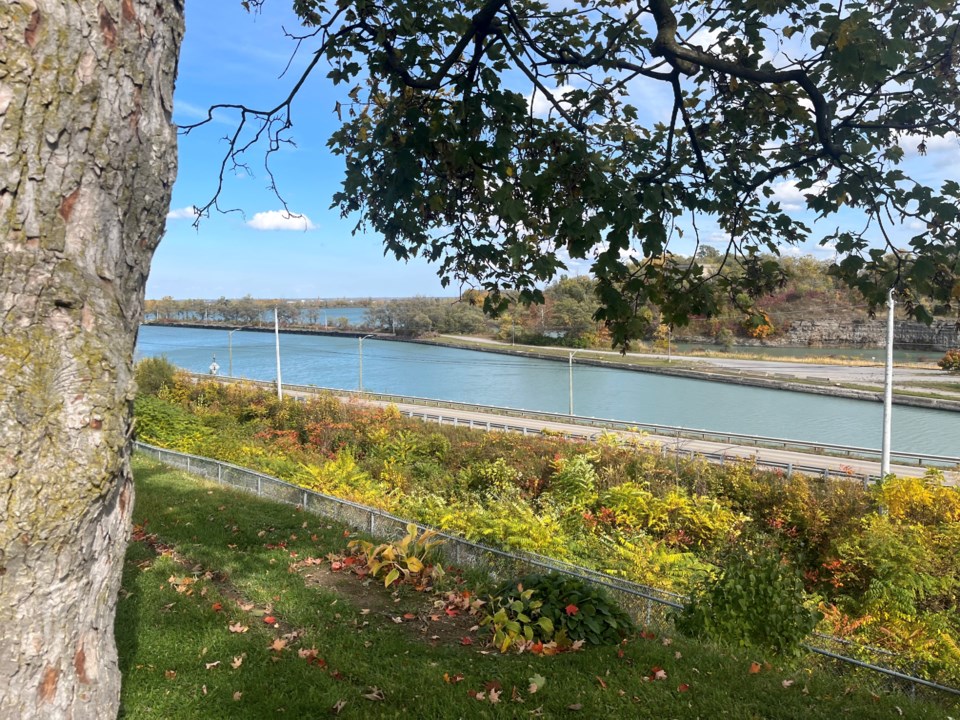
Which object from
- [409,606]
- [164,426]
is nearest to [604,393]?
[164,426]

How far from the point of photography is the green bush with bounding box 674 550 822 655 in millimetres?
4988

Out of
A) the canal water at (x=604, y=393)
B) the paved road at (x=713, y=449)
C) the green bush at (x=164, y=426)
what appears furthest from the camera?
the canal water at (x=604, y=393)

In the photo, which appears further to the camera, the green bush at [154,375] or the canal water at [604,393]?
the canal water at [604,393]

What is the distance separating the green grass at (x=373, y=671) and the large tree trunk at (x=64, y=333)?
201 cm

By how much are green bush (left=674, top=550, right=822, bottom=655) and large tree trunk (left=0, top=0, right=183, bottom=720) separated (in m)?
4.62

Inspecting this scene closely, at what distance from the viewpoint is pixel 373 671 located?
13.3 ft

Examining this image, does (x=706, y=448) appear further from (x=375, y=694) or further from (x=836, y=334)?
(x=836, y=334)

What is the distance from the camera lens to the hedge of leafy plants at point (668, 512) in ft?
29.2

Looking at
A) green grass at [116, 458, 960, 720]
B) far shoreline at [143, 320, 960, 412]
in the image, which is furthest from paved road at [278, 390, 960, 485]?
green grass at [116, 458, 960, 720]

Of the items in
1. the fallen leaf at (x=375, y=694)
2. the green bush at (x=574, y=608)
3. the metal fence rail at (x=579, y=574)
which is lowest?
the metal fence rail at (x=579, y=574)

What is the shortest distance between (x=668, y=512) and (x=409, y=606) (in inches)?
413

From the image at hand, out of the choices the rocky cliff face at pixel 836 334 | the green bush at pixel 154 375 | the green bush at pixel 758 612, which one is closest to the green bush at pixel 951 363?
the rocky cliff face at pixel 836 334

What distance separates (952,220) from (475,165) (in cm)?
285

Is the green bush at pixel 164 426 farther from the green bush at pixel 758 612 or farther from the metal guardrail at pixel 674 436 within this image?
the green bush at pixel 758 612
